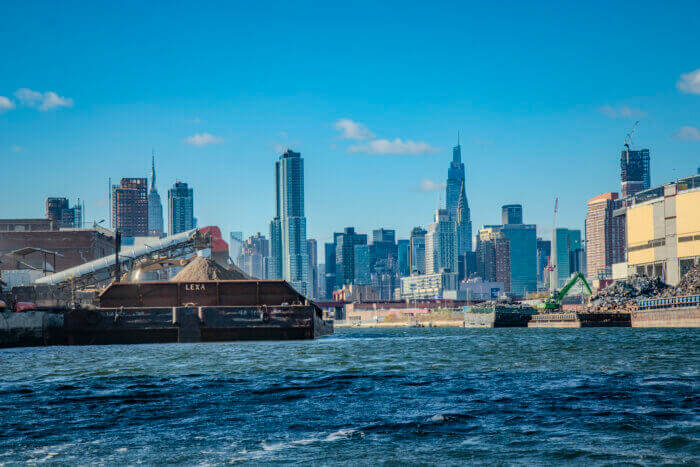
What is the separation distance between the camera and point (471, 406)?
70.9 feet

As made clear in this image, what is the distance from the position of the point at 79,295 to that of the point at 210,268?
33688 mm

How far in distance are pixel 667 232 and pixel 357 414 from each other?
488 feet

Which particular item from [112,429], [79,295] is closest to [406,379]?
[112,429]

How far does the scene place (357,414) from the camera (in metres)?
20.6

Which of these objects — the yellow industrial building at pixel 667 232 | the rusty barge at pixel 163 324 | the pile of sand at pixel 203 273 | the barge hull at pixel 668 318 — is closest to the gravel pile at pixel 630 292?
the yellow industrial building at pixel 667 232

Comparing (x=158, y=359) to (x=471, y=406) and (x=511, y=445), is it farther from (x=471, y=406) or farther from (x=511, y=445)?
(x=511, y=445)

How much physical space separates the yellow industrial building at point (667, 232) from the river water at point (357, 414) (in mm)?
121585

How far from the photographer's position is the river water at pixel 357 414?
15.6 meters

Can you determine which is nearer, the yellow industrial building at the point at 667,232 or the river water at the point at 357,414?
the river water at the point at 357,414

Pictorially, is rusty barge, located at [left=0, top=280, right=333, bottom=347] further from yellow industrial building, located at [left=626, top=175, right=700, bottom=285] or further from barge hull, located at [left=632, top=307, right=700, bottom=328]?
yellow industrial building, located at [left=626, top=175, right=700, bottom=285]

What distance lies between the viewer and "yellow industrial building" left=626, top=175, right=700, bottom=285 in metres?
148

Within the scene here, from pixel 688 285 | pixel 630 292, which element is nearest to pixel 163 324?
pixel 688 285

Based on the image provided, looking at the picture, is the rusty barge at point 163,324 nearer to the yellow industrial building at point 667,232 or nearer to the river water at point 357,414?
the river water at point 357,414

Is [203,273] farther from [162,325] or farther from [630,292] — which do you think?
[630,292]
